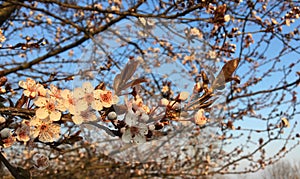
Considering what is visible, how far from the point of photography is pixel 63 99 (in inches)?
24.9

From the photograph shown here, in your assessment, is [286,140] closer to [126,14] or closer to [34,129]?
[126,14]

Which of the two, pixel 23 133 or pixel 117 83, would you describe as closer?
pixel 117 83

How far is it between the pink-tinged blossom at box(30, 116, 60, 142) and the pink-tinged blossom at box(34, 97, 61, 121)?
0.03 m

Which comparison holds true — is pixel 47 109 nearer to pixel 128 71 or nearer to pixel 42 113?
pixel 42 113

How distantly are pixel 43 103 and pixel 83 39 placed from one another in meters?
→ 1.98

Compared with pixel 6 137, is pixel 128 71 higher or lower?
higher

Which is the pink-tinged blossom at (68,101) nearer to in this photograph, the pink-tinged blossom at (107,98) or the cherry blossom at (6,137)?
the pink-tinged blossom at (107,98)

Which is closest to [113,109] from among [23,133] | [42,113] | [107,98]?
[107,98]

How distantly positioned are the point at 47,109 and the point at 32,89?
98 millimetres

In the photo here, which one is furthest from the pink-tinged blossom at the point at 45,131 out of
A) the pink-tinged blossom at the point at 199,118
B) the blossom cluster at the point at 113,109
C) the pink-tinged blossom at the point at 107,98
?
the pink-tinged blossom at the point at 199,118

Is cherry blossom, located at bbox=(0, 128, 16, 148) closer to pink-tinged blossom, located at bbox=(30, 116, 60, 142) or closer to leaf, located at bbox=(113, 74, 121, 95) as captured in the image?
pink-tinged blossom, located at bbox=(30, 116, 60, 142)

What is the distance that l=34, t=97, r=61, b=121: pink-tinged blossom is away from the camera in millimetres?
604

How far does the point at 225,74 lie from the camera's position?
0.61m

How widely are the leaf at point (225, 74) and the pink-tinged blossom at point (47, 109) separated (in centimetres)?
30
